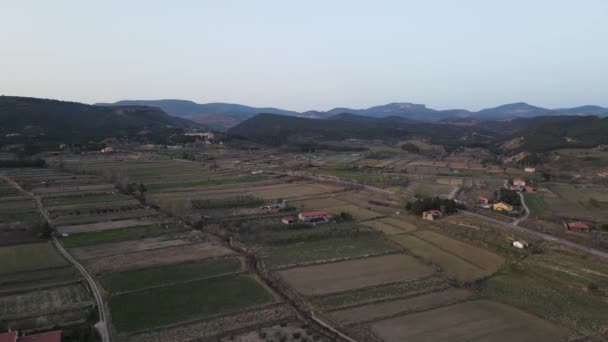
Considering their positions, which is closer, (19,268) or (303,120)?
(19,268)

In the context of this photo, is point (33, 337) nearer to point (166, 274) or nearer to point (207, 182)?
point (166, 274)

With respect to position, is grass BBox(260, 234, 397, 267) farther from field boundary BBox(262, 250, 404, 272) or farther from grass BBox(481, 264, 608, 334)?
grass BBox(481, 264, 608, 334)

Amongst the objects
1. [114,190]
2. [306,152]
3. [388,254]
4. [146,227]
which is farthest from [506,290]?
[306,152]

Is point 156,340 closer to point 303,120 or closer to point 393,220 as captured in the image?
point 393,220

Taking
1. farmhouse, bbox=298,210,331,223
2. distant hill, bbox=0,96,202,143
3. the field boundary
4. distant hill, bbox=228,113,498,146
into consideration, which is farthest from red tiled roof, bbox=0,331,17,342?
distant hill, bbox=228,113,498,146

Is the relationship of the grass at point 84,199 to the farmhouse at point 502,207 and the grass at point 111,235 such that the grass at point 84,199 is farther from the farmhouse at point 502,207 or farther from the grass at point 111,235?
the farmhouse at point 502,207
